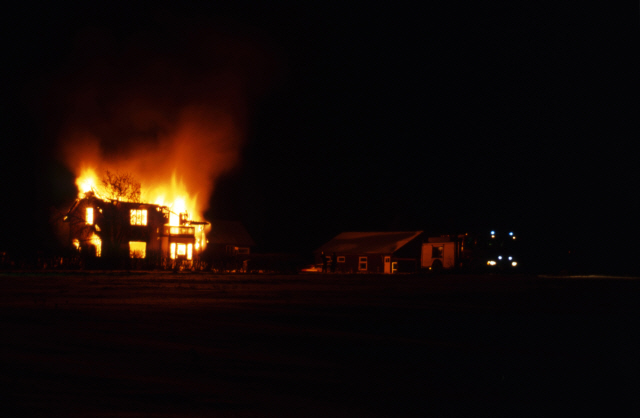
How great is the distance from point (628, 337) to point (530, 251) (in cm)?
Answer: 4019

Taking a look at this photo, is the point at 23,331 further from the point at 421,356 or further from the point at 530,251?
the point at 530,251

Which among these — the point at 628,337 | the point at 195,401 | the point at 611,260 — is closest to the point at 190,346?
the point at 195,401

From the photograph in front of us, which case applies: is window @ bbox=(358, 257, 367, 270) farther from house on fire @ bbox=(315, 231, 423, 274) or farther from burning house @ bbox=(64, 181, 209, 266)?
burning house @ bbox=(64, 181, 209, 266)

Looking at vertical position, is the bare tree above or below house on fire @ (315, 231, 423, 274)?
above

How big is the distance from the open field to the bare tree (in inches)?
1140

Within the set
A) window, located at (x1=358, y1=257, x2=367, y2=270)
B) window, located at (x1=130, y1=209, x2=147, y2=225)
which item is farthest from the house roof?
window, located at (x1=130, y1=209, x2=147, y2=225)

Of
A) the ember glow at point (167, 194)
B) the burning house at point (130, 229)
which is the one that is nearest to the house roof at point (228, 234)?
the ember glow at point (167, 194)

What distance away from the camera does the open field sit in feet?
16.0

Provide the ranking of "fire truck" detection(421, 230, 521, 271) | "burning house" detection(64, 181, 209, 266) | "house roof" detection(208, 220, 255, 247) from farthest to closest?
"house roof" detection(208, 220, 255, 247) < "fire truck" detection(421, 230, 521, 271) < "burning house" detection(64, 181, 209, 266)

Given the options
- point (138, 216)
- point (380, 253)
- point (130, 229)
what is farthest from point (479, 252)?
point (138, 216)

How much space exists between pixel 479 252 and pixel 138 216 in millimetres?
27634

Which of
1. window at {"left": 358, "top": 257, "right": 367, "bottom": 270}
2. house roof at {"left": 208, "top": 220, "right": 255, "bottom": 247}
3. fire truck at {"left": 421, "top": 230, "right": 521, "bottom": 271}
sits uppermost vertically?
house roof at {"left": 208, "top": 220, "right": 255, "bottom": 247}

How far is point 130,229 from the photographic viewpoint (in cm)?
4103

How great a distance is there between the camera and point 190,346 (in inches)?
278
